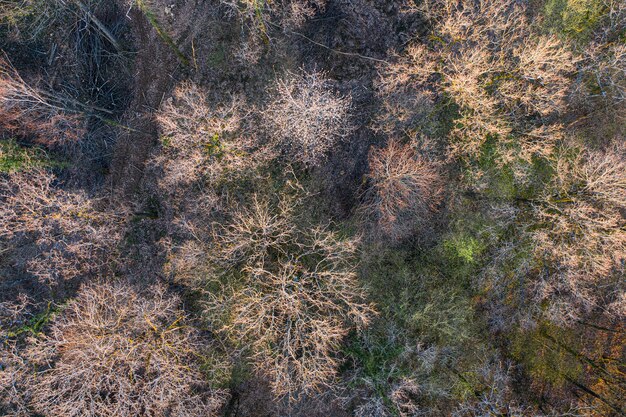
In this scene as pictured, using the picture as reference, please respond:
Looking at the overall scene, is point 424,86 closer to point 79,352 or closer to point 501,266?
point 501,266

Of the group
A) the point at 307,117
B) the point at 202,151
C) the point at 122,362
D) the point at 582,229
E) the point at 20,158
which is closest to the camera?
the point at 582,229

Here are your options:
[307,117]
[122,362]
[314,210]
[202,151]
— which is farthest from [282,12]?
[122,362]

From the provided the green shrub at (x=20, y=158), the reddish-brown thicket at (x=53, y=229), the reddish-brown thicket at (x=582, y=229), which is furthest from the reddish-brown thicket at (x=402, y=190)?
the green shrub at (x=20, y=158)

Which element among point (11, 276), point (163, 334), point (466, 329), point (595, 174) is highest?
point (595, 174)

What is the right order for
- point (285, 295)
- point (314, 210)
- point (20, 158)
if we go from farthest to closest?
1. point (314, 210)
2. point (20, 158)
3. point (285, 295)

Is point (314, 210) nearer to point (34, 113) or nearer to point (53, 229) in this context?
point (53, 229)

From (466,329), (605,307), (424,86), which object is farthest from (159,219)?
(605,307)
